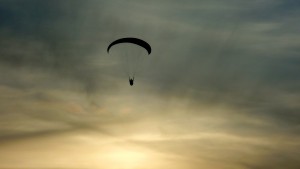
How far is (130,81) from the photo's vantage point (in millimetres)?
160125

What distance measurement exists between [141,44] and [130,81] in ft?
20.8

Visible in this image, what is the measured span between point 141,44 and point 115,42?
3.93 meters

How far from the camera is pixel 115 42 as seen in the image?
519 feet

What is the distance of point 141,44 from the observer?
157 meters

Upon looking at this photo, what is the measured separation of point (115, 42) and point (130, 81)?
21.1ft
